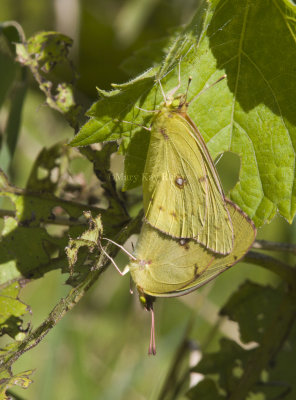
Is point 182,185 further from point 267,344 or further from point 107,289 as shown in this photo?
point 107,289

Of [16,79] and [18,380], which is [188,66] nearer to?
[18,380]

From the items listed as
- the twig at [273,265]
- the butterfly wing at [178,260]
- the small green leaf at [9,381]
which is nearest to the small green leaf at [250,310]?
the twig at [273,265]

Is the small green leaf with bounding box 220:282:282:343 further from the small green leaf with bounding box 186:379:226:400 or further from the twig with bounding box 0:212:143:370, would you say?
the twig with bounding box 0:212:143:370

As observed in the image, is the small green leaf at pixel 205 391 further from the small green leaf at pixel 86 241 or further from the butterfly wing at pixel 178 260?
the small green leaf at pixel 86 241

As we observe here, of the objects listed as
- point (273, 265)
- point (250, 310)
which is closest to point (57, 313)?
point (273, 265)

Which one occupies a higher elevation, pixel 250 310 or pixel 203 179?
pixel 203 179

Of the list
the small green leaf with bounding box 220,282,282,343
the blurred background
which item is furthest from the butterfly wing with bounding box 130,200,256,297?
the blurred background
